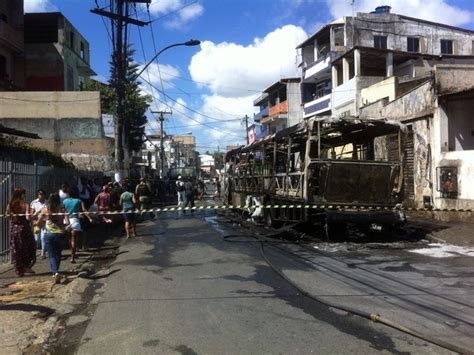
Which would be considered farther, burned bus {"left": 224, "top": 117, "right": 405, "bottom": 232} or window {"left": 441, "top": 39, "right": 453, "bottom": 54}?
window {"left": 441, "top": 39, "right": 453, "bottom": 54}

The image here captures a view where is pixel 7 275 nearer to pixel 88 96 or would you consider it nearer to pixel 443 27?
pixel 88 96

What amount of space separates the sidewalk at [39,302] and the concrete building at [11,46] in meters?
26.8

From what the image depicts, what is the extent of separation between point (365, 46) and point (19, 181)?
33.5 meters

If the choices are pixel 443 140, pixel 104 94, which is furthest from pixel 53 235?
pixel 104 94

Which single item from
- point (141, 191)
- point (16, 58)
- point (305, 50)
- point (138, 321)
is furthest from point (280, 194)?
point (305, 50)

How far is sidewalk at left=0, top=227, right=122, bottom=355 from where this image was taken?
5.74 m

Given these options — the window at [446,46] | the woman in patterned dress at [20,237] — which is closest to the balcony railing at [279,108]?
the window at [446,46]

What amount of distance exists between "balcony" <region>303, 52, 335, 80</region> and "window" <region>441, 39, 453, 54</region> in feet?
36.3

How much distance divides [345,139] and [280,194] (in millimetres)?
2560

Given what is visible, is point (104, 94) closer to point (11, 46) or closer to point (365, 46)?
point (11, 46)

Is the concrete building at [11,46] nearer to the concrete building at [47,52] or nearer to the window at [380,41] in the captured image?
the concrete building at [47,52]

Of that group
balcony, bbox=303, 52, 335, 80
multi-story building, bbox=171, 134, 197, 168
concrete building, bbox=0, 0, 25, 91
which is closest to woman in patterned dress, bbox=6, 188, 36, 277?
concrete building, bbox=0, 0, 25, 91

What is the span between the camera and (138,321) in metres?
6.06

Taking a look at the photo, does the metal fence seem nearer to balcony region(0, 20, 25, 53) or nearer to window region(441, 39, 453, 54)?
balcony region(0, 20, 25, 53)
